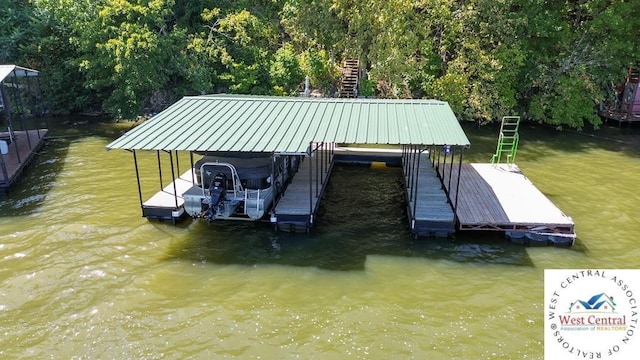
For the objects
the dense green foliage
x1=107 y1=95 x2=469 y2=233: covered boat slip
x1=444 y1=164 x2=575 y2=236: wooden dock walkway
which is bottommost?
x1=444 y1=164 x2=575 y2=236: wooden dock walkway

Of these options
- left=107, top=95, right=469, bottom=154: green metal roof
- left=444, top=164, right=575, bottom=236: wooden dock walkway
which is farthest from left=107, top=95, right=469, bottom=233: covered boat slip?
left=444, top=164, right=575, bottom=236: wooden dock walkway

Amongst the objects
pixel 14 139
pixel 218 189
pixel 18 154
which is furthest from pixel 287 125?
pixel 14 139

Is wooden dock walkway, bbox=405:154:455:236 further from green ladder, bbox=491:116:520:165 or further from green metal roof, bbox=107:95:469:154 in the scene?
green ladder, bbox=491:116:520:165

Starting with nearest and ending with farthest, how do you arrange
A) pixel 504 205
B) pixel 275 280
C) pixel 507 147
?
pixel 275 280
pixel 504 205
pixel 507 147

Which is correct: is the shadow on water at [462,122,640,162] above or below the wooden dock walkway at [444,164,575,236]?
below

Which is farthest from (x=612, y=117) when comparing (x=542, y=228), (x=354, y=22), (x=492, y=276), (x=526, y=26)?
(x=492, y=276)

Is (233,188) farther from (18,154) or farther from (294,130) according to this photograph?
(18,154)
